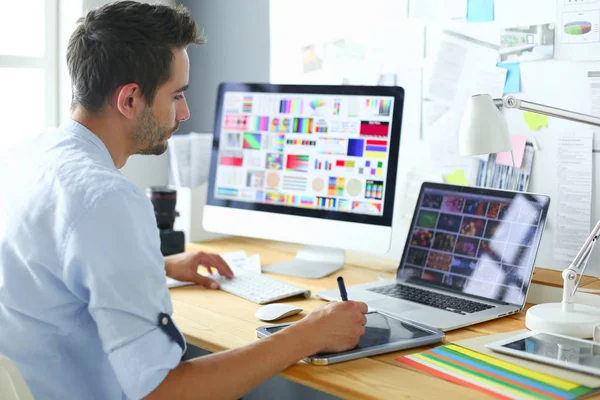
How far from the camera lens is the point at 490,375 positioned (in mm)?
1275

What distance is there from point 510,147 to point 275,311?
0.58 meters

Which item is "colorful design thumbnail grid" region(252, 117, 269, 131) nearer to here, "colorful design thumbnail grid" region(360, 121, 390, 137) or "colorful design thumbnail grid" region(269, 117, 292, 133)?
"colorful design thumbnail grid" region(269, 117, 292, 133)

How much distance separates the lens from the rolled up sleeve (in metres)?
1.13

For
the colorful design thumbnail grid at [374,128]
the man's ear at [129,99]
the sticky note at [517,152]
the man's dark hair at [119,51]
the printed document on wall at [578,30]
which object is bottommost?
the sticky note at [517,152]

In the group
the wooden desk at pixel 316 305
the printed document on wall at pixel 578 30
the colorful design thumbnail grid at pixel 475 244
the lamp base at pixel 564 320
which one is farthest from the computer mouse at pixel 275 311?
the printed document on wall at pixel 578 30

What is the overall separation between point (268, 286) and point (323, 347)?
1.73ft

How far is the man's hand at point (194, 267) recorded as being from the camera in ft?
6.27

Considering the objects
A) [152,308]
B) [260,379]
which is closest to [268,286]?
[260,379]

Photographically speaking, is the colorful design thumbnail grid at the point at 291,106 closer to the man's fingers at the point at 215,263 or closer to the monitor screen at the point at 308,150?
the monitor screen at the point at 308,150

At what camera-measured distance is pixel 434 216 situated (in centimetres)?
189

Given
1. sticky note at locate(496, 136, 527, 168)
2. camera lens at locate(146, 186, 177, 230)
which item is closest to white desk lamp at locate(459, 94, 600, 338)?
sticky note at locate(496, 136, 527, 168)

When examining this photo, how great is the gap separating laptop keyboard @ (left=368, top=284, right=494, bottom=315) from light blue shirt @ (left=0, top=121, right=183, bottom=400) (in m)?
0.69

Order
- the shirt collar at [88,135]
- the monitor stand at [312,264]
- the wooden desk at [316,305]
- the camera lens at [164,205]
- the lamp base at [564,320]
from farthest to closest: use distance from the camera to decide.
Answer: the camera lens at [164,205], the monitor stand at [312,264], the lamp base at [564,320], the shirt collar at [88,135], the wooden desk at [316,305]

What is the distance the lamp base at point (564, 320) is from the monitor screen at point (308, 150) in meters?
0.49
